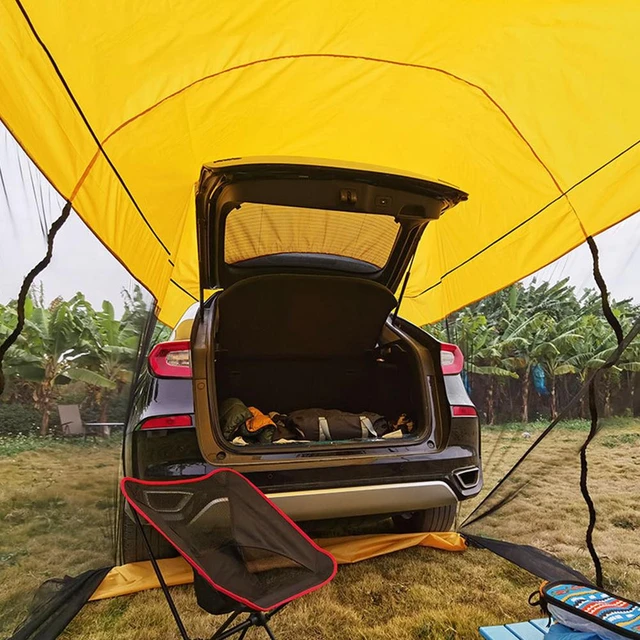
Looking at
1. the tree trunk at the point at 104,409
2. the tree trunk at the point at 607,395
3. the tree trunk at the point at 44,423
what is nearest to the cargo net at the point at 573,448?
the tree trunk at the point at 607,395

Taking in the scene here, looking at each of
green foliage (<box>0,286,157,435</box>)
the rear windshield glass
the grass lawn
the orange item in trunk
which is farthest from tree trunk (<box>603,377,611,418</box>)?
green foliage (<box>0,286,157,435</box>)

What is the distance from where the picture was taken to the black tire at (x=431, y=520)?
2.71m

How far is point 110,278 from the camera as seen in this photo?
2.49m

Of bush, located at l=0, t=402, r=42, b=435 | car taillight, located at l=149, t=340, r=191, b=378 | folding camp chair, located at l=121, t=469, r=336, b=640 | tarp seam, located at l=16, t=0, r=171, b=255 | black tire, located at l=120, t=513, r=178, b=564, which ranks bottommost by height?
black tire, located at l=120, t=513, r=178, b=564

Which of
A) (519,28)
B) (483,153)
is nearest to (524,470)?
(483,153)

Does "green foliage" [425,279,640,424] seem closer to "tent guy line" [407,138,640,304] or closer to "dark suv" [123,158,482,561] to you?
"tent guy line" [407,138,640,304]

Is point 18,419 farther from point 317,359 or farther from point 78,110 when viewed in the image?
point 317,359

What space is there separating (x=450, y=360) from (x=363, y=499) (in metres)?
0.83

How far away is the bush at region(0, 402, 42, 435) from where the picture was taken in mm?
1534

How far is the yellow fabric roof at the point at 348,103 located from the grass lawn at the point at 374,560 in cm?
102

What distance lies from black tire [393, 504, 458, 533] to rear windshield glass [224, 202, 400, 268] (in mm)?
1413

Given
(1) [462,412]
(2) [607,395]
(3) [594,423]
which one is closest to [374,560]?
(1) [462,412]

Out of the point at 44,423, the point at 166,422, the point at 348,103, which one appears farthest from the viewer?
the point at 348,103

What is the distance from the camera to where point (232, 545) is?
5.34ft
